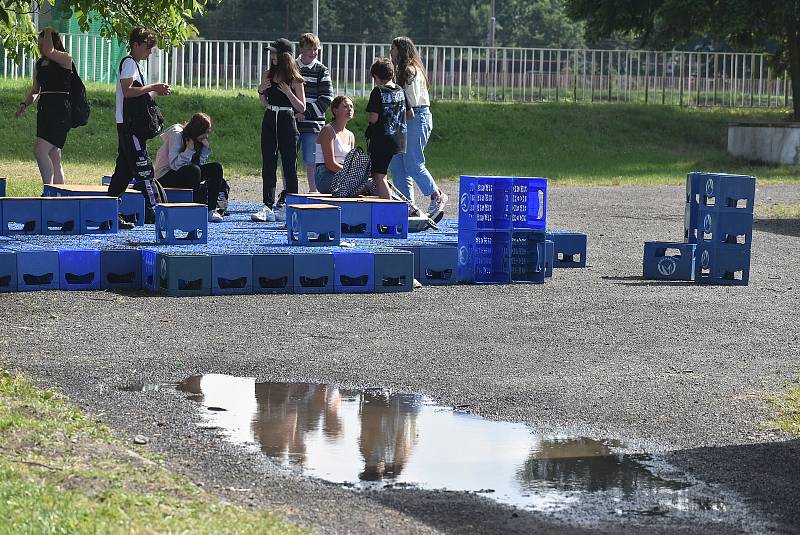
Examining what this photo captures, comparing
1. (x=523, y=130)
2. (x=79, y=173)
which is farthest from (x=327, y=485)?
(x=523, y=130)

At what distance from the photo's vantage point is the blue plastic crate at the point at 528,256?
38.0 feet

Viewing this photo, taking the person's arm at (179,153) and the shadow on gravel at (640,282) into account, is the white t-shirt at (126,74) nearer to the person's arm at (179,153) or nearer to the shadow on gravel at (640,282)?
the person's arm at (179,153)

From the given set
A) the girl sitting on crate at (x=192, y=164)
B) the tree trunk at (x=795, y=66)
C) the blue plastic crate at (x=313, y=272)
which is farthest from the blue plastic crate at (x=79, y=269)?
the tree trunk at (x=795, y=66)

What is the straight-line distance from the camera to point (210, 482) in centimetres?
564

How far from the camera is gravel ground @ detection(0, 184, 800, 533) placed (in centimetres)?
550

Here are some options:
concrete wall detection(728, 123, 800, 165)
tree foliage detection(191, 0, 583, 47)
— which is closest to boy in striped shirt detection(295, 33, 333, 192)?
concrete wall detection(728, 123, 800, 165)

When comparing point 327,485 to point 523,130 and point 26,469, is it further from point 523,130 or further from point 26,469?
point 523,130

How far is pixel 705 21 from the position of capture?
3400cm

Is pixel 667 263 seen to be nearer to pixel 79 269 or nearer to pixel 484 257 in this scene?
pixel 484 257

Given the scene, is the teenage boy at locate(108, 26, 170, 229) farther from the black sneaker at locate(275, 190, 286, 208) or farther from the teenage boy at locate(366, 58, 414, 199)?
the teenage boy at locate(366, 58, 414, 199)

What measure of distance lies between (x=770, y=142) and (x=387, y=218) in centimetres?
1908

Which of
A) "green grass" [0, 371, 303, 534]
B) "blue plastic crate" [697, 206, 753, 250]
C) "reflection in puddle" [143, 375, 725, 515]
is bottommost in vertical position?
"reflection in puddle" [143, 375, 725, 515]

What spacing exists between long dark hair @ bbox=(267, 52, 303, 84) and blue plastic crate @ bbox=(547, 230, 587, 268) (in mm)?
2815

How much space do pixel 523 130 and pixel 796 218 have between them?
13764mm
